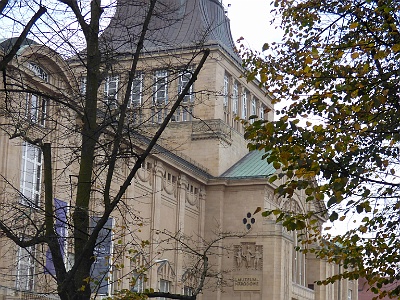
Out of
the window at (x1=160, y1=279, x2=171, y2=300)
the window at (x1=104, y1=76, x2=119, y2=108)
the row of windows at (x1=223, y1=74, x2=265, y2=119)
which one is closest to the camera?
the window at (x1=104, y1=76, x2=119, y2=108)

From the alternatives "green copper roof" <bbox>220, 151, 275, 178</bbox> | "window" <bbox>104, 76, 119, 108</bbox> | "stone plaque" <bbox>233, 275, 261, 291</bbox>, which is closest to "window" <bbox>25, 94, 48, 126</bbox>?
"window" <bbox>104, 76, 119, 108</bbox>

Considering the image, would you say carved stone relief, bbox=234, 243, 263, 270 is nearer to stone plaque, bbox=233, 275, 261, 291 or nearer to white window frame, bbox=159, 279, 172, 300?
stone plaque, bbox=233, 275, 261, 291

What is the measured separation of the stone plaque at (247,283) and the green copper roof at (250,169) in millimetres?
5923

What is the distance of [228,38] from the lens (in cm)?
5872

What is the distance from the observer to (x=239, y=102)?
57.7 meters

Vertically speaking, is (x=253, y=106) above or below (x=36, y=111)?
above

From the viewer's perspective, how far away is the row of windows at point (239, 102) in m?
55.3

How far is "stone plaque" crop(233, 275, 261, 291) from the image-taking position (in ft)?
162

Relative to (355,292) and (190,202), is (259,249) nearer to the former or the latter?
(190,202)

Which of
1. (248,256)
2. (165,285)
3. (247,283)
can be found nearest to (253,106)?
(248,256)

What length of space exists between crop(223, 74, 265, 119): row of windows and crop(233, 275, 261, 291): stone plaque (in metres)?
11.2

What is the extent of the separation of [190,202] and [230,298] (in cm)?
604

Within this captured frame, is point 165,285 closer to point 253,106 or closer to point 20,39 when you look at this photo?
point 253,106

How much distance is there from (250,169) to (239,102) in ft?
21.8
